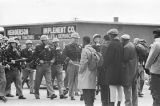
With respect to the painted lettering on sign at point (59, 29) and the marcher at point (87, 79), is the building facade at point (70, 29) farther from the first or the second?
the marcher at point (87, 79)

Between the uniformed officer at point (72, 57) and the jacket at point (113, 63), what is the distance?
367 cm

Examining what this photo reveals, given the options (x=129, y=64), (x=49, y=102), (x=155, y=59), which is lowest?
(x=49, y=102)

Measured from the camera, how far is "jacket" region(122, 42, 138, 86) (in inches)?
452

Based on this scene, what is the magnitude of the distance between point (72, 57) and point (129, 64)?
3468 millimetres

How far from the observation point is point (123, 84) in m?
11.4

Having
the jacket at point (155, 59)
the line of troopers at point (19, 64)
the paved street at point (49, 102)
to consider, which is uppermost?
the jacket at point (155, 59)

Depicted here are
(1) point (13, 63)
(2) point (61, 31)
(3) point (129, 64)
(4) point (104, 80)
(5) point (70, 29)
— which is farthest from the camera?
(2) point (61, 31)

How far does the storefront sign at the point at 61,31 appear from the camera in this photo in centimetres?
2386

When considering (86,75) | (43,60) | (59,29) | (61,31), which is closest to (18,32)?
(59,29)

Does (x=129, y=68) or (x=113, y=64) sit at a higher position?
(x=113, y=64)

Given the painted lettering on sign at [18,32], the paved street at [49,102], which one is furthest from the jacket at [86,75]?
the painted lettering on sign at [18,32]

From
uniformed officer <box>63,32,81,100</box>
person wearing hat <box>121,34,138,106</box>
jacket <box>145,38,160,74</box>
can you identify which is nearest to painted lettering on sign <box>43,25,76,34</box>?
uniformed officer <box>63,32,81,100</box>

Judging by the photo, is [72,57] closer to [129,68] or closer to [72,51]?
[72,51]

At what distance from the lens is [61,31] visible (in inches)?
958
